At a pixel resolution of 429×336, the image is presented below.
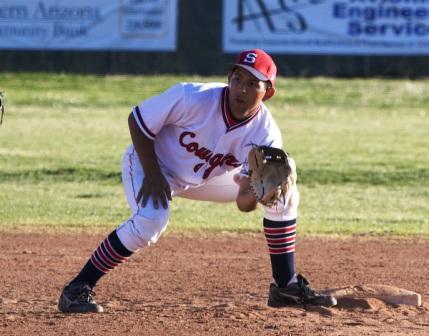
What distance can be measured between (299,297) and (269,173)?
80cm

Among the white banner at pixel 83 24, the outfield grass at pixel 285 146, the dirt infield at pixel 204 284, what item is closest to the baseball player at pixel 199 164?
the dirt infield at pixel 204 284

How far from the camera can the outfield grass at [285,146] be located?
29.7 feet

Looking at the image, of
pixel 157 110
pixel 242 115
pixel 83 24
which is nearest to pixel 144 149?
pixel 157 110

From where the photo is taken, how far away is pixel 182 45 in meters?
21.6

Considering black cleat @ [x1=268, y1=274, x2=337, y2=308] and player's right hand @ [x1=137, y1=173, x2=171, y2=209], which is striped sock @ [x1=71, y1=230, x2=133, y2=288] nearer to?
player's right hand @ [x1=137, y1=173, x2=171, y2=209]

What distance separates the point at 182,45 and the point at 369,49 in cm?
381

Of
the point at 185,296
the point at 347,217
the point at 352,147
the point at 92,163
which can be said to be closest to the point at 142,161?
the point at 185,296

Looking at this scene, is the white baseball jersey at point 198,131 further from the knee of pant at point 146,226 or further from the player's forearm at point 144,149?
the knee of pant at point 146,226

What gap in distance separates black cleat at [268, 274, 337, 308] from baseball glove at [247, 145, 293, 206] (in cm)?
56

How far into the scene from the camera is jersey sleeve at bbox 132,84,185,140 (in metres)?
5.32

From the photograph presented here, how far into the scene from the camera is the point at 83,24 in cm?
2047

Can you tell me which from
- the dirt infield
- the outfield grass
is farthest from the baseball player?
the outfield grass

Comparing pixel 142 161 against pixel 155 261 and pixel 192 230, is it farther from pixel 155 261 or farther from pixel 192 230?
pixel 192 230

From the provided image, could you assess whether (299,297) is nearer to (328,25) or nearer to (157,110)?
(157,110)
